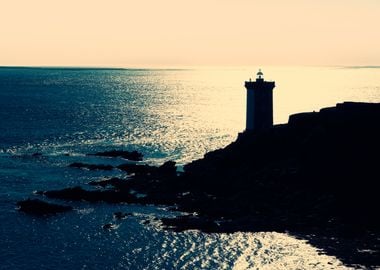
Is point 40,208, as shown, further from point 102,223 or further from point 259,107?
point 259,107

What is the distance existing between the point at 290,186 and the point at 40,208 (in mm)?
22737

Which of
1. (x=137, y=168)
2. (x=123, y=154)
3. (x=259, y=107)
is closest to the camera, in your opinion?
(x=137, y=168)

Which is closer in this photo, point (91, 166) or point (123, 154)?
point (91, 166)

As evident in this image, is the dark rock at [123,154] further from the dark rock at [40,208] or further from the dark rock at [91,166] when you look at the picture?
the dark rock at [40,208]

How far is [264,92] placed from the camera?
7394cm

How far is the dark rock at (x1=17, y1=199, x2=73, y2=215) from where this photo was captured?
5303 cm

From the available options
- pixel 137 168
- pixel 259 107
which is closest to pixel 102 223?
pixel 137 168

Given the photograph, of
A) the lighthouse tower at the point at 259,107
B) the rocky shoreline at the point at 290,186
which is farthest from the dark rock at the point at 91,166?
the lighthouse tower at the point at 259,107

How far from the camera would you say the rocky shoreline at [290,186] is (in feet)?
157

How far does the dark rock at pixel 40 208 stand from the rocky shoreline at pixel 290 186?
4.10 meters

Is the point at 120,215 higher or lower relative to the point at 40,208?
lower

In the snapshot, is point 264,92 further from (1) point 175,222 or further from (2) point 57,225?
(2) point 57,225

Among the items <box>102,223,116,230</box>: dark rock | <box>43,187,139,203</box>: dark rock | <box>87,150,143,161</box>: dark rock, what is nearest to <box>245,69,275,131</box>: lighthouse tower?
<box>87,150,143,161</box>: dark rock

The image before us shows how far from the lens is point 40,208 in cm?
5325
